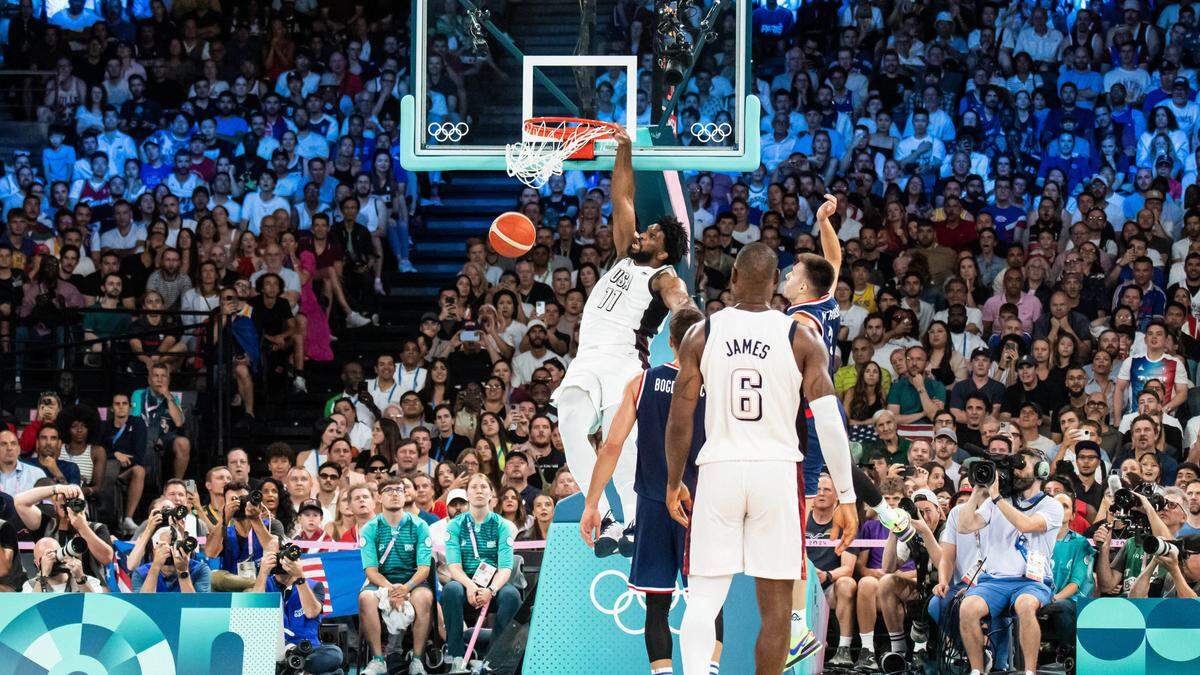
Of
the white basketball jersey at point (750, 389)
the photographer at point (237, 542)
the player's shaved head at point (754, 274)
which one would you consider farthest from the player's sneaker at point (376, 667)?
the player's shaved head at point (754, 274)

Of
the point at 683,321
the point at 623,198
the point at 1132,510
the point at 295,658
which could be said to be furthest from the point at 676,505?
the point at 1132,510

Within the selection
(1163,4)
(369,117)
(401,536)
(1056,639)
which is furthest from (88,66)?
(1056,639)

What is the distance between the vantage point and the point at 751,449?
865 cm

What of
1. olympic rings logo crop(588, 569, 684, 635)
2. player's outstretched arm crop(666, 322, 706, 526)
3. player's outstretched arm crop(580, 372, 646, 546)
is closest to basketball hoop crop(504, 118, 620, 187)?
player's outstretched arm crop(580, 372, 646, 546)

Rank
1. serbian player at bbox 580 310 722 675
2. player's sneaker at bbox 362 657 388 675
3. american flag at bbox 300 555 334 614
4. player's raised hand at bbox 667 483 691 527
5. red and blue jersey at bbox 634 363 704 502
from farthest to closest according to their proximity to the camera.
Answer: american flag at bbox 300 555 334 614 < player's sneaker at bbox 362 657 388 675 < red and blue jersey at bbox 634 363 704 502 < serbian player at bbox 580 310 722 675 < player's raised hand at bbox 667 483 691 527

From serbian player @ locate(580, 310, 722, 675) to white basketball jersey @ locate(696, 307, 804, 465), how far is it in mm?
551

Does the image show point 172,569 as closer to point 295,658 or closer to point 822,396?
point 295,658

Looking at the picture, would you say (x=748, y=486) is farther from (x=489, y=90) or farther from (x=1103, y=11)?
(x=1103, y=11)

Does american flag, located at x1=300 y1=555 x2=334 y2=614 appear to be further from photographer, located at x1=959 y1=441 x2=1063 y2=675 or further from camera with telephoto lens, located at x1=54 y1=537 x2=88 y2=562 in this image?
photographer, located at x1=959 y1=441 x2=1063 y2=675

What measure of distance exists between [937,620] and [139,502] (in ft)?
22.8

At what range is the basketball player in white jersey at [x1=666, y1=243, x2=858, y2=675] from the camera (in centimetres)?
863

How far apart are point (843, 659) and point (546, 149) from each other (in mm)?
4223

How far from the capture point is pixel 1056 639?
12.7 metres

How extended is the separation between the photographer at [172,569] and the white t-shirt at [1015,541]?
5341 mm
